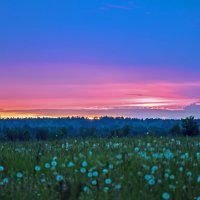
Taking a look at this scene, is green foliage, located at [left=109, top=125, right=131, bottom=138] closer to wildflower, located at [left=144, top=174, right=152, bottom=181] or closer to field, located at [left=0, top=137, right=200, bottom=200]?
field, located at [left=0, top=137, right=200, bottom=200]

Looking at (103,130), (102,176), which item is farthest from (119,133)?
(103,130)

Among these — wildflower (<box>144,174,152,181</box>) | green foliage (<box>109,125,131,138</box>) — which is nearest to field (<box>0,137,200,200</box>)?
wildflower (<box>144,174,152,181</box>)

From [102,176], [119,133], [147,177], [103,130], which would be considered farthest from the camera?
[103,130]

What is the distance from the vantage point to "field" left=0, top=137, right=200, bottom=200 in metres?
8.05

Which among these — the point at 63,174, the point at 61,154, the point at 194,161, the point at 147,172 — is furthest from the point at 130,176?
the point at 61,154

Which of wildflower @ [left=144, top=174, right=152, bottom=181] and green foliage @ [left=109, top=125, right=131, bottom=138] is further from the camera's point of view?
green foliage @ [left=109, top=125, right=131, bottom=138]

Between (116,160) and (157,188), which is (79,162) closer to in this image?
(116,160)

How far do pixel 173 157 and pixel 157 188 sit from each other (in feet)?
9.20

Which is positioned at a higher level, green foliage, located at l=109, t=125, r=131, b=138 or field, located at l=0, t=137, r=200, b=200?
green foliage, located at l=109, t=125, r=131, b=138

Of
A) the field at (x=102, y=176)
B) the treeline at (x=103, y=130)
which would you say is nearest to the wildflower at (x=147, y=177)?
the field at (x=102, y=176)

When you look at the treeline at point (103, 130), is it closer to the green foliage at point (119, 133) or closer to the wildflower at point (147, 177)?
the green foliage at point (119, 133)

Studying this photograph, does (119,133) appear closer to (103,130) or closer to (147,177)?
(147,177)

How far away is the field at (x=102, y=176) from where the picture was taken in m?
8.05

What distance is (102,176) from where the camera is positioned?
29.8ft
